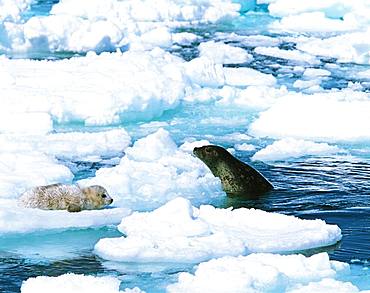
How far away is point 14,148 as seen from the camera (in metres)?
8.81

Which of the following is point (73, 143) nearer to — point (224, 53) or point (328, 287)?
point (328, 287)

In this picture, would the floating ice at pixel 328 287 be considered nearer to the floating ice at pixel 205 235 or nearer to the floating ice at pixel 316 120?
the floating ice at pixel 205 235

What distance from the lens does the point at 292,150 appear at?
30.5ft

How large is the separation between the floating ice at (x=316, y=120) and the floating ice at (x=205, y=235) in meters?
3.67

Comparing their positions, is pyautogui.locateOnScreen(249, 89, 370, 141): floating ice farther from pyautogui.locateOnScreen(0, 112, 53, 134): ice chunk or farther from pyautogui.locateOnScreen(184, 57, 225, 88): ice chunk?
pyautogui.locateOnScreen(0, 112, 53, 134): ice chunk

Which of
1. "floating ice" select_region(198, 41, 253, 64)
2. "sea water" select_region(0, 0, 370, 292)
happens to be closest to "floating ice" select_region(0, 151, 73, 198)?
"sea water" select_region(0, 0, 370, 292)

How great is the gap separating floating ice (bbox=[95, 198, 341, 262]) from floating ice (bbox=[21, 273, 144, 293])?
2.31ft

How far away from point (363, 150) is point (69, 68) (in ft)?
13.2

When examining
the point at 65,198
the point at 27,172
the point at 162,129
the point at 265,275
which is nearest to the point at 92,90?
the point at 162,129

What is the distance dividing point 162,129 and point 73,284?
3.94m

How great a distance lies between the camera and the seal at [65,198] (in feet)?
22.7

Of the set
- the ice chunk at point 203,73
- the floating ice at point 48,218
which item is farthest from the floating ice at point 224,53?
the floating ice at point 48,218

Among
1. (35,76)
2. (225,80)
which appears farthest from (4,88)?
(225,80)

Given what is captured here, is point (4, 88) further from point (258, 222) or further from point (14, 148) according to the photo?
point (258, 222)
